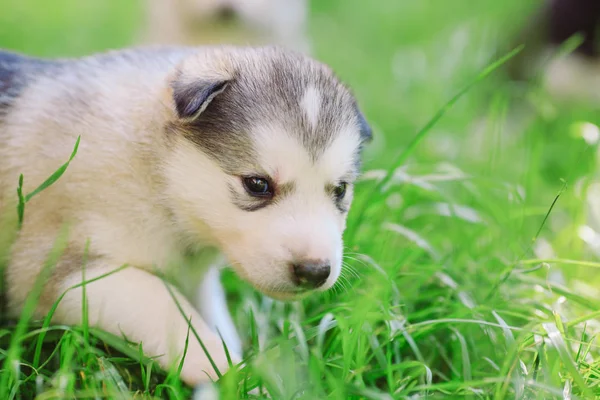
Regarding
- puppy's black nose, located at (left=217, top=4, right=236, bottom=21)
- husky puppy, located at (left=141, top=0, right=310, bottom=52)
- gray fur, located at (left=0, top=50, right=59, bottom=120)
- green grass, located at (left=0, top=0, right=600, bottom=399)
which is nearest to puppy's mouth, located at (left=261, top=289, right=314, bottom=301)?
green grass, located at (left=0, top=0, right=600, bottom=399)

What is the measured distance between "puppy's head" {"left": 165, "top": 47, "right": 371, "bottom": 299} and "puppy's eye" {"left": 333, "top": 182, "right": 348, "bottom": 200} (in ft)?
0.04

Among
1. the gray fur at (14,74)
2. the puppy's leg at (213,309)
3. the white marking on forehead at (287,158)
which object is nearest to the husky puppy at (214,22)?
the gray fur at (14,74)

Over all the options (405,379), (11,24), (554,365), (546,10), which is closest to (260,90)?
(405,379)

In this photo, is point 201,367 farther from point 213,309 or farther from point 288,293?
point 213,309

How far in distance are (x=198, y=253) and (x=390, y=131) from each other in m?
3.55

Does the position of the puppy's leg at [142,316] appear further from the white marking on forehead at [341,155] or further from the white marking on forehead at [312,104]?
the white marking on forehead at [312,104]

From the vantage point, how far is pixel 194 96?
2.76 metres

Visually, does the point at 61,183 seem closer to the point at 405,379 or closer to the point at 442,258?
the point at 405,379

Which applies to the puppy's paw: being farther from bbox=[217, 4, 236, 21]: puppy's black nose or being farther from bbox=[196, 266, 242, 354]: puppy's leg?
bbox=[217, 4, 236, 21]: puppy's black nose

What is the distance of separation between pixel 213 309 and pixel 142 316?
67 cm

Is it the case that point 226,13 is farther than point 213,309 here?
Yes

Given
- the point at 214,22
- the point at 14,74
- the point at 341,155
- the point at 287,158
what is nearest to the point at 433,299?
the point at 341,155

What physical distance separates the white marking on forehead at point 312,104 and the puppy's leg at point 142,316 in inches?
36.5

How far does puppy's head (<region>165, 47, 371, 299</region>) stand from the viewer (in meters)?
2.71
